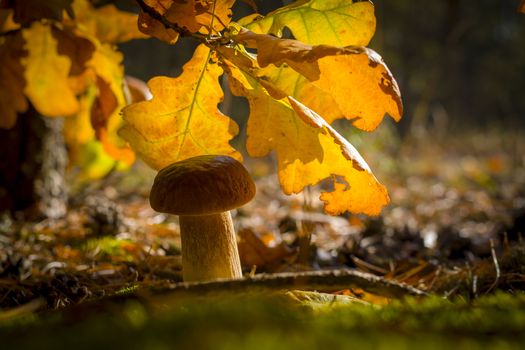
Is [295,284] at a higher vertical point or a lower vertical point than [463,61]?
lower

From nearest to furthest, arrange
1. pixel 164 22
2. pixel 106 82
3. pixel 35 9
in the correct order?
pixel 164 22
pixel 35 9
pixel 106 82

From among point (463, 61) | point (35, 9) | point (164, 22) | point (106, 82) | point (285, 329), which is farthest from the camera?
point (463, 61)

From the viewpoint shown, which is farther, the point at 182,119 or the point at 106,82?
the point at 106,82

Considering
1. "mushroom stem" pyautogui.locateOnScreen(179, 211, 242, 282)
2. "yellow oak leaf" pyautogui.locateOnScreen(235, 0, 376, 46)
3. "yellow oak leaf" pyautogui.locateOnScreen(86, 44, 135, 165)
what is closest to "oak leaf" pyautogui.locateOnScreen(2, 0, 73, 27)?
"yellow oak leaf" pyautogui.locateOnScreen(86, 44, 135, 165)

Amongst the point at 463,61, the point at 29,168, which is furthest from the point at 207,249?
the point at 463,61

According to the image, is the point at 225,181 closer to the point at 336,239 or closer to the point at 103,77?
the point at 103,77

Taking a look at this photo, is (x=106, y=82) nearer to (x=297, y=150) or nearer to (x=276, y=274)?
(x=297, y=150)

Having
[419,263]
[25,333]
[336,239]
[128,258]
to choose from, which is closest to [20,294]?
[128,258]

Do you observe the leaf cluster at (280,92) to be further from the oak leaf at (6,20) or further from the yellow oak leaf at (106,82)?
the oak leaf at (6,20)

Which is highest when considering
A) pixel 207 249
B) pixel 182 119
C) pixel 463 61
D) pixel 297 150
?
pixel 463 61
